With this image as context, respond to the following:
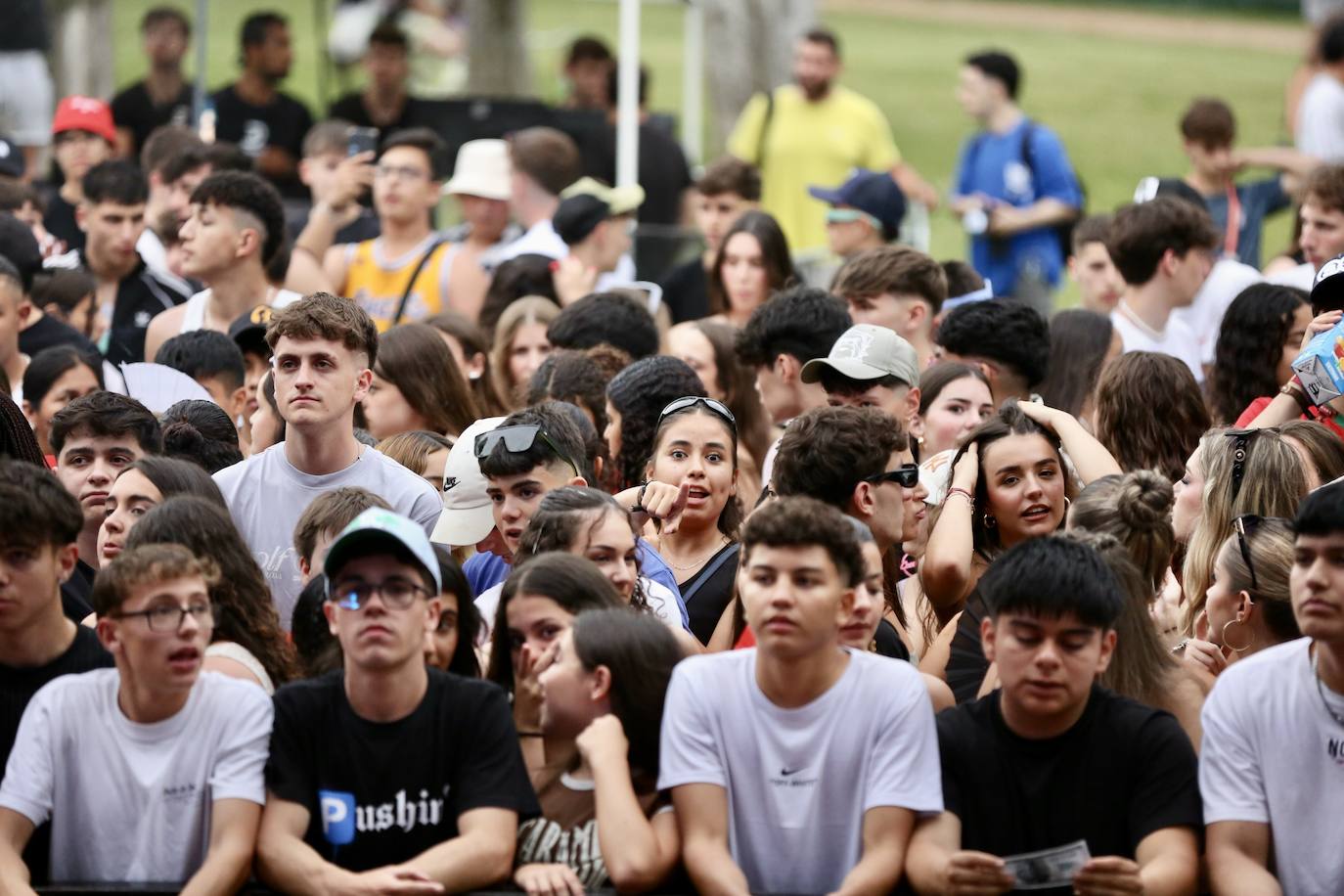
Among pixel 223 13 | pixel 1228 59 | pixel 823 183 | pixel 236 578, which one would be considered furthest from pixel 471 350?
pixel 1228 59

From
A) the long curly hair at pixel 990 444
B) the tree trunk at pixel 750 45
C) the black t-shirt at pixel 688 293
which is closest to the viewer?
the long curly hair at pixel 990 444

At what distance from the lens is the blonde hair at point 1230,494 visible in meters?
5.80

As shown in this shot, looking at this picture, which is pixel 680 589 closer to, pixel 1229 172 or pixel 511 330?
pixel 511 330

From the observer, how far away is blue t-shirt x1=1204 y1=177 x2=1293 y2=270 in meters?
11.9

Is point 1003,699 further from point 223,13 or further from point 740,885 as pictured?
point 223,13

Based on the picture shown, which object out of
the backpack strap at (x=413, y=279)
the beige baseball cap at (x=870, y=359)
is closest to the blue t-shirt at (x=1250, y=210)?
the backpack strap at (x=413, y=279)

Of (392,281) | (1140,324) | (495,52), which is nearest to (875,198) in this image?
(1140,324)

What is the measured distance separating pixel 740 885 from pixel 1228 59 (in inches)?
1266

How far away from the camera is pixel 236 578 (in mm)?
5367

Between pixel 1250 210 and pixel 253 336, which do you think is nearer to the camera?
pixel 253 336

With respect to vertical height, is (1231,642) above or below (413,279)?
below

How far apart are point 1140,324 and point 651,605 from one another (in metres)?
3.80

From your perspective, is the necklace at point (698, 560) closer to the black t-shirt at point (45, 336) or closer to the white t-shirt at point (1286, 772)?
the white t-shirt at point (1286, 772)

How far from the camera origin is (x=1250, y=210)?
12328 millimetres
